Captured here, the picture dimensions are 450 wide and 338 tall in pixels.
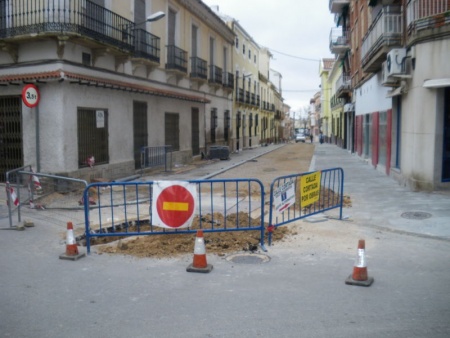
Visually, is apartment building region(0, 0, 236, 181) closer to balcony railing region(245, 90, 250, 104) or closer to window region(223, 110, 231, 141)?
window region(223, 110, 231, 141)

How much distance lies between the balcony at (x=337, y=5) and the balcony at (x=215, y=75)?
9.87m

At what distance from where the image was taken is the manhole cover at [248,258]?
6.52 metres

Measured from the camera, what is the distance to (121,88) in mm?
15945

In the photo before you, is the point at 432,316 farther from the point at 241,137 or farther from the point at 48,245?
the point at 241,137

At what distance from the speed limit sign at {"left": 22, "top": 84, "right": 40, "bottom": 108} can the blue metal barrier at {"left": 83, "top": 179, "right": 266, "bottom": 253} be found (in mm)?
3058

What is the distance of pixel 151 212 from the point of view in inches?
291

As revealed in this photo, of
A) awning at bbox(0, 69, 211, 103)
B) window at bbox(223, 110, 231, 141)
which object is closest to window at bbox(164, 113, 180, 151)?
awning at bbox(0, 69, 211, 103)

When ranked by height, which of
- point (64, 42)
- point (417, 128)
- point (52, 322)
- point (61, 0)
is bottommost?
point (52, 322)

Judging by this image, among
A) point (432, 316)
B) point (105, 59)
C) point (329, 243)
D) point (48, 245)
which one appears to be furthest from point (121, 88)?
point (432, 316)

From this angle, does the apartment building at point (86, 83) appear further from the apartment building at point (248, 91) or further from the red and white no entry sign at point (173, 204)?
the apartment building at point (248, 91)

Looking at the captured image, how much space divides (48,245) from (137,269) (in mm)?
2199

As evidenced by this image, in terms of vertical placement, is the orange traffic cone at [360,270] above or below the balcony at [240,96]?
below

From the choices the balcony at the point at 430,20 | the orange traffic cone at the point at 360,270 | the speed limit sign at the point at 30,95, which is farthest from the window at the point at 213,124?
the orange traffic cone at the point at 360,270

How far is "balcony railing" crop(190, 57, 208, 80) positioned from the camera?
944 inches
